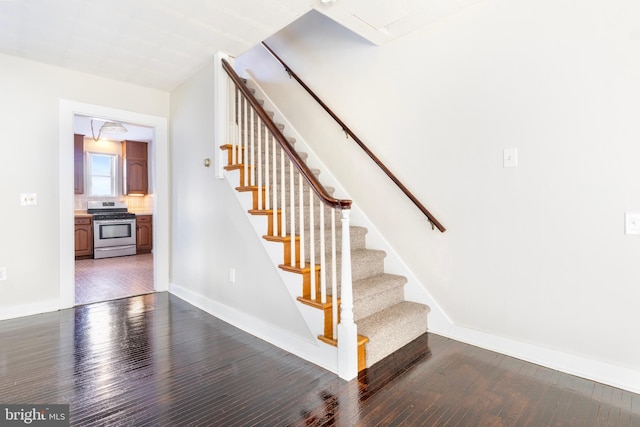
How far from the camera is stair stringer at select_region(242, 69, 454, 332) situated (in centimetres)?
269

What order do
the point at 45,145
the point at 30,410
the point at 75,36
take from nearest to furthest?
the point at 30,410, the point at 75,36, the point at 45,145

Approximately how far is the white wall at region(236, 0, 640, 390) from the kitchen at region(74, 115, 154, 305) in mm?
4363

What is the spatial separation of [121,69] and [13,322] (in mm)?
2640

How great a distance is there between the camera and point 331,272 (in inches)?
99.7

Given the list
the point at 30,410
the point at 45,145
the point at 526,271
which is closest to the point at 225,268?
the point at 30,410

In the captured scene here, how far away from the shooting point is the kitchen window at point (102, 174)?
712 centimetres

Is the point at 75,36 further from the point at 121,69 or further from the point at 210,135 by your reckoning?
the point at 210,135

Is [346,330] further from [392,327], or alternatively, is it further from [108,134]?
[108,134]

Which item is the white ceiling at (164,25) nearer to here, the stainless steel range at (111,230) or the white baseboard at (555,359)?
the white baseboard at (555,359)

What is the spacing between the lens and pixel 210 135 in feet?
11.0

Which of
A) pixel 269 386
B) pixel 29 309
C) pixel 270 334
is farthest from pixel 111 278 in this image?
pixel 269 386

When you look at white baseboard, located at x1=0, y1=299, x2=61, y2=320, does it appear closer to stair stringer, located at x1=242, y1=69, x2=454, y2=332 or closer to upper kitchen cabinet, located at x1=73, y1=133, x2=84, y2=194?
stair stringer, located at x1=242, y1=69, x2=454, y2=332

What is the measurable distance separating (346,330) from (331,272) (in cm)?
58

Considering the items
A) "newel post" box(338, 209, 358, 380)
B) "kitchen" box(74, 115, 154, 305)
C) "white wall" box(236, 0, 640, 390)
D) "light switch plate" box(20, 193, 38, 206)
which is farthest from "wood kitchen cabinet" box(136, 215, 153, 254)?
"newel post" box(338, 209, 358, 380)
